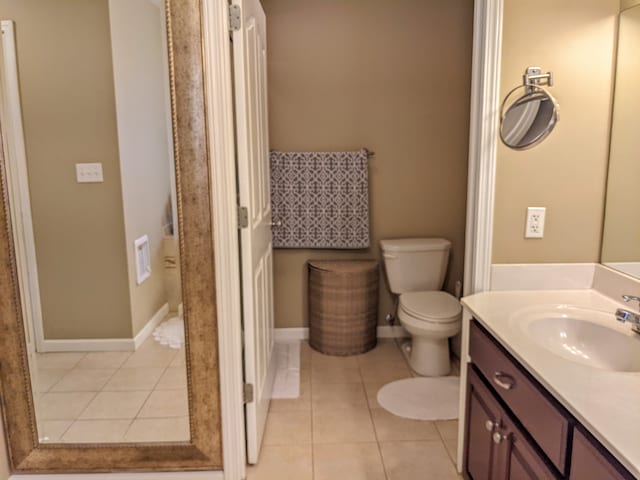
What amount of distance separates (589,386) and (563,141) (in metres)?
1.00

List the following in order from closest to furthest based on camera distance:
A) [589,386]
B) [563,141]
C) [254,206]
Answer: [589,386], [563,141], [254,206]

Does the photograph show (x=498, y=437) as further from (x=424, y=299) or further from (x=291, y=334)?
(x=291, y=334)

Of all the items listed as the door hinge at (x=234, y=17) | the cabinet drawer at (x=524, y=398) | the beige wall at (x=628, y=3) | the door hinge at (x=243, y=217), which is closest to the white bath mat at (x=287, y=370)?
the door hinge at (x=243, y=217)

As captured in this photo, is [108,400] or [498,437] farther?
[108,400]

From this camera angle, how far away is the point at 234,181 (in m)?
1.79

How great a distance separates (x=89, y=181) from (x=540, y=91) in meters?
1.68

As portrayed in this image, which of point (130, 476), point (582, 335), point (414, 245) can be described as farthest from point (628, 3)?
point (130, 476)

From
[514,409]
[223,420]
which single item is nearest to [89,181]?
[223,420]

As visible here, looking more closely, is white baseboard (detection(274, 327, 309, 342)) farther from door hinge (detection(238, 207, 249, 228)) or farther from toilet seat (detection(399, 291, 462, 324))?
door hinge (detection(238, 207, 249, 228))

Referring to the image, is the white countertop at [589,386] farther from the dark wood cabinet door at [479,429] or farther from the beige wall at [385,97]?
the beige wall at [385,97]

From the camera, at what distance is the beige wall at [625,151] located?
1.68 meters

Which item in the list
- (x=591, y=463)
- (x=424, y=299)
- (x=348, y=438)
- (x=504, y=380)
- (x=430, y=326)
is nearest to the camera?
(x=591, y=463)

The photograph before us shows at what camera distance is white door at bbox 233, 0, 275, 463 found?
1.83 metres

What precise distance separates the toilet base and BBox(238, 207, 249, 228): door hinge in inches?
57.8
